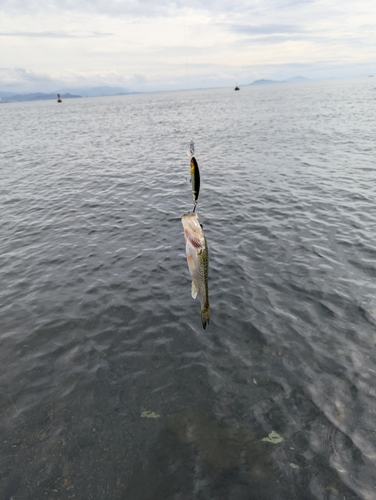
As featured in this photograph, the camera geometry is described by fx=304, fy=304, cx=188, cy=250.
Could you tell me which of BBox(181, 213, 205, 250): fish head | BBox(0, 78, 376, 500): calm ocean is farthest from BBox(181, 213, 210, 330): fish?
BBox(0, 78, 376, 500): calm ocean

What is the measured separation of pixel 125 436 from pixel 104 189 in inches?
851

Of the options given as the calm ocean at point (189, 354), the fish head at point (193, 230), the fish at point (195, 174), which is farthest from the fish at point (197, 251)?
the calm ocean at point (189, 354)

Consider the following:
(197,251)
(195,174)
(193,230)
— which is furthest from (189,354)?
(195,174)

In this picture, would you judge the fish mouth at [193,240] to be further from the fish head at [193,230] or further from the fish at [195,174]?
the fish at [195,174]

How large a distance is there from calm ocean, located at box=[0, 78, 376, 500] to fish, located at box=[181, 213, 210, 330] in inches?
156

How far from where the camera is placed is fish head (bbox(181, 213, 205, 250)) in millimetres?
4426

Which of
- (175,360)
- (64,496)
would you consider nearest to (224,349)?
(175,360)

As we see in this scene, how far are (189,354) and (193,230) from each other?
19.2 ft

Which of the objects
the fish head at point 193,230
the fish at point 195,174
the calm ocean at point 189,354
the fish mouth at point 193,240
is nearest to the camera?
the fish head at point 193,230

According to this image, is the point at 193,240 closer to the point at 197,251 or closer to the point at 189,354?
the point at 197,251

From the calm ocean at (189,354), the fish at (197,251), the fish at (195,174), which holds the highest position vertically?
the fish at (195,174)

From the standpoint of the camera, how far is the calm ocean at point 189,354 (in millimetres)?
6453

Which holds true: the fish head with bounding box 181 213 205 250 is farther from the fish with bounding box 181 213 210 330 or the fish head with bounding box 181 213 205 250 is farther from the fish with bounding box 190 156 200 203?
the fish with bounding box 190 156 200 203

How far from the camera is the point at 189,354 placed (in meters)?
9.23
